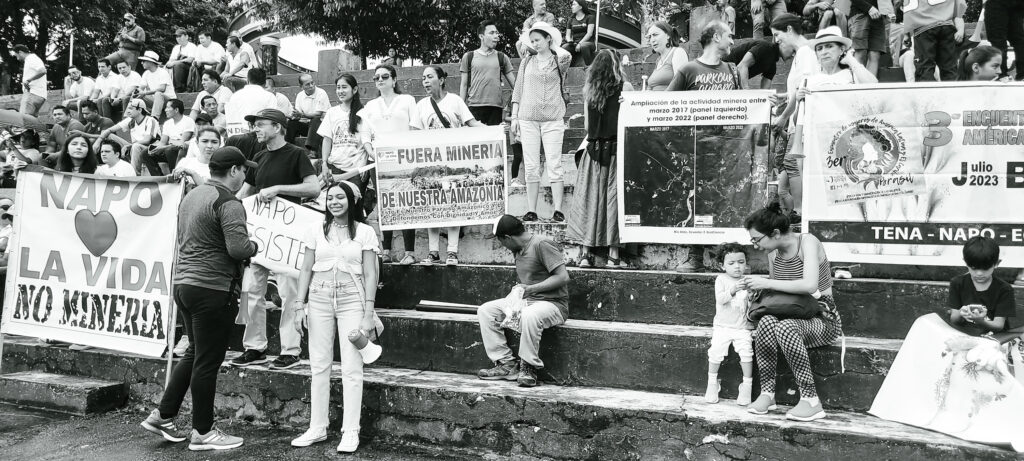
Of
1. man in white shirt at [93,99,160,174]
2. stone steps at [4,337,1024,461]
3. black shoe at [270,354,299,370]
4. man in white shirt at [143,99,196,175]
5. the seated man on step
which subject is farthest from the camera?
man in white shirt at [93,99,160,174]

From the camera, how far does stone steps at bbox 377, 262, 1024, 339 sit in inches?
240

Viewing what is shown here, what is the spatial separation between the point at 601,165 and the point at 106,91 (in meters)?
11.7

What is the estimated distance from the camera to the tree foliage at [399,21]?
20.6m

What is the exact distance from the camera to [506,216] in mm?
6367

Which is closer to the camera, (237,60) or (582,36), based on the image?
(582,36)

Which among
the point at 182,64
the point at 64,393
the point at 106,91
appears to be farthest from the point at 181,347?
the point at 182,64

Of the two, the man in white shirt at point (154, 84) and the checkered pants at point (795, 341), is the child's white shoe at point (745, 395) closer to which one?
the checkered pants at point (795, 341)

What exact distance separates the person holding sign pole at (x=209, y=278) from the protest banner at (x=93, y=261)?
1.06m

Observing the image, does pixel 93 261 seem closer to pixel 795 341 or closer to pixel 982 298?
pixel 795 341

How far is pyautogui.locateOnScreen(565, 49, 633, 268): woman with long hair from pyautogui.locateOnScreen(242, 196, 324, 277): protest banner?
224 cm

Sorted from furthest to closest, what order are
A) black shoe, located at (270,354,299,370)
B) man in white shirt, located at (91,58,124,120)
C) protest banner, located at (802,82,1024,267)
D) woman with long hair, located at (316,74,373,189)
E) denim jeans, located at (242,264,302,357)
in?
man in white shirt, located at (91,58,124,120) < woman with long hair, located at (316,74,373,189) < denim jeans, located at (242,264,302,357) < black shoe, located at (270,354,299,370) < protest banner, located at (802,82,1024,267)

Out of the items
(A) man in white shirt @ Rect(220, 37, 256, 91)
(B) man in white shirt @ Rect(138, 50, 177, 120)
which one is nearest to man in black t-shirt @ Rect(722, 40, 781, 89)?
(A) man in white shirt @ Rect(220, 37, 256, 91)

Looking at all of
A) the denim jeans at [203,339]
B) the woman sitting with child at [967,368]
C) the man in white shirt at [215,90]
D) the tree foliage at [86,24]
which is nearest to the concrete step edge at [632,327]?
the woman sitting with child at [967,368]

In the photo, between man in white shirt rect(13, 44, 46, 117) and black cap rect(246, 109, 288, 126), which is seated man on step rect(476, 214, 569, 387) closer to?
black cap rect(246, 109, 288, 126)
